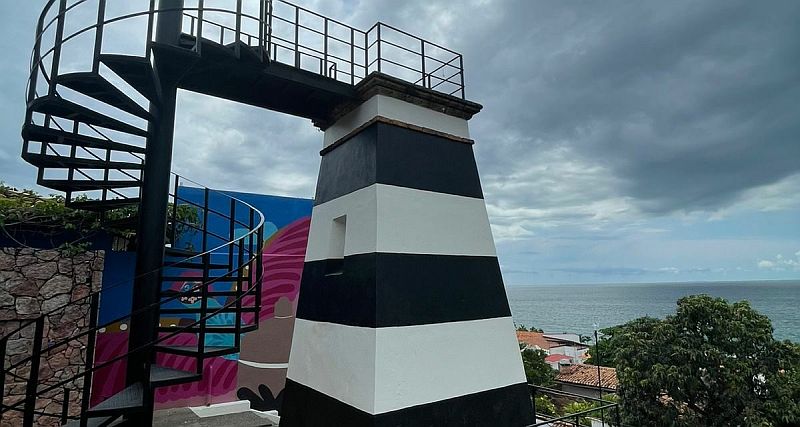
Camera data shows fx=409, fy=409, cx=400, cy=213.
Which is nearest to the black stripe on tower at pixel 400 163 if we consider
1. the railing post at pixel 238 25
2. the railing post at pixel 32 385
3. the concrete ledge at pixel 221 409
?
the railing post at pixel 238 25

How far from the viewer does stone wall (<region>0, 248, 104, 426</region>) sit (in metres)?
4.94

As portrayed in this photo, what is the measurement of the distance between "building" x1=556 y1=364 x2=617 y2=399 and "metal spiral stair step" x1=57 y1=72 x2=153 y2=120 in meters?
27.8

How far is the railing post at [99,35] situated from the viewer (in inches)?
133

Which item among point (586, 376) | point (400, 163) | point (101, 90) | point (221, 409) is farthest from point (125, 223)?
point (586, 376)

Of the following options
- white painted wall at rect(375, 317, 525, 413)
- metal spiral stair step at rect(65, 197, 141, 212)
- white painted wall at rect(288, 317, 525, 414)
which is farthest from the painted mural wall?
white painted wall at rect(375, 317, 525, 413)

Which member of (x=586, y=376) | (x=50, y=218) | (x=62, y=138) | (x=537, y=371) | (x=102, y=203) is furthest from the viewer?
(x=586, y=376)

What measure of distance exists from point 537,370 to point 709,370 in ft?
64.7

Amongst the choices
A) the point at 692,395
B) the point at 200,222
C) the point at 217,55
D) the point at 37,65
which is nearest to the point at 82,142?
the point at 37,65

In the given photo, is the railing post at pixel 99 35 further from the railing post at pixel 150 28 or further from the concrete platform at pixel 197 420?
the concrete platform at pixel 197 420

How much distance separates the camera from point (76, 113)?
11.9 feet

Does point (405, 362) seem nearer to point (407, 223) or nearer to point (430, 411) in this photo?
point (430, 411)

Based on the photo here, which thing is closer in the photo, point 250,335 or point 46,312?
point 46,312

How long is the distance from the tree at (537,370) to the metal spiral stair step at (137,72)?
86.0ft

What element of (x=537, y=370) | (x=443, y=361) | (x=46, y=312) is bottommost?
(x=537, y=370)
